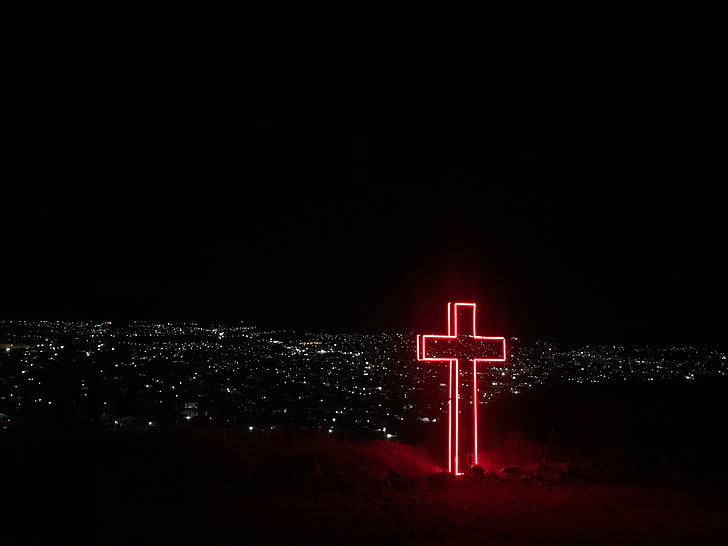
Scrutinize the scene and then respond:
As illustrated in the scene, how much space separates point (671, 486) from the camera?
12422 millimetres

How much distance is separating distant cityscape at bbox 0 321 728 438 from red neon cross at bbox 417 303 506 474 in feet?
18.2

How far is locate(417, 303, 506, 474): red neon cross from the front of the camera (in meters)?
13.9

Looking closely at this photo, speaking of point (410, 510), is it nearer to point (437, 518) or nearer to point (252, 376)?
point (437, 518)

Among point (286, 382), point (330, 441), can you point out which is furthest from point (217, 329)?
point (330, 441)

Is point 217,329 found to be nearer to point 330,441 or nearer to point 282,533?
point 330,441

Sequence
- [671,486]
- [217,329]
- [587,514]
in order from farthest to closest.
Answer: [217,329] < [671,486] < [587,514]

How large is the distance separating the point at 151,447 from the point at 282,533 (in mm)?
5512

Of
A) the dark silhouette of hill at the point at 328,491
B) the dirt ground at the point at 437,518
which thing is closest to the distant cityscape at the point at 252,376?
the dark silhouette of hill at the point at 328,491

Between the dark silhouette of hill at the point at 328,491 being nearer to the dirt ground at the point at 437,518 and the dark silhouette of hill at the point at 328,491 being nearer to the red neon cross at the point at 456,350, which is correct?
the dirt ground at the point at 437,518

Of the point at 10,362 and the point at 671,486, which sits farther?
the point at 10,362

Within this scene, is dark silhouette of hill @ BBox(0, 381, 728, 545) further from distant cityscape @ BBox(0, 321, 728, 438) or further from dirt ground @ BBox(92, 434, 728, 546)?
distant cityscape @ BBox(0, 321, 728, 438)

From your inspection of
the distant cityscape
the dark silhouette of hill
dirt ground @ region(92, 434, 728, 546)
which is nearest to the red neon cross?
the dark silhouette of hill

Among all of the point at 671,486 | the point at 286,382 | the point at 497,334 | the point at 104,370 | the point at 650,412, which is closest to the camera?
the point at 671,486

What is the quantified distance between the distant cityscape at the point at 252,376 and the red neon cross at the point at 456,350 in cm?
555
